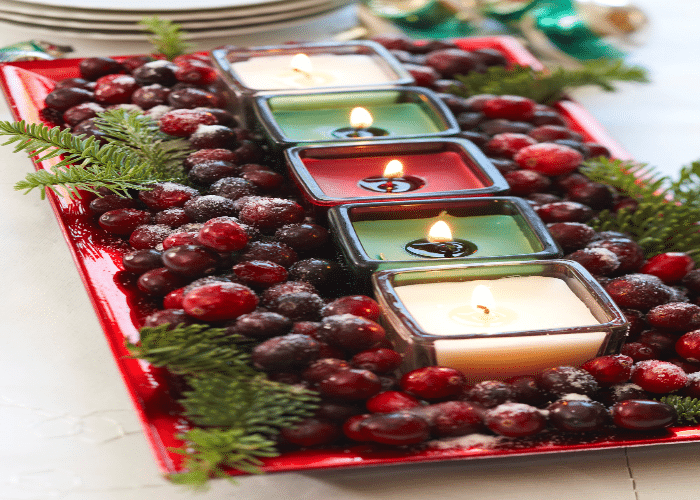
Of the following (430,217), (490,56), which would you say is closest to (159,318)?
(430,217)

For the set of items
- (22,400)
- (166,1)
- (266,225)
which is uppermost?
(166,1)

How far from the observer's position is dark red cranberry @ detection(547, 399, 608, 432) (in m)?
0.48

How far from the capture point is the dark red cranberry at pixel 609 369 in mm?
518

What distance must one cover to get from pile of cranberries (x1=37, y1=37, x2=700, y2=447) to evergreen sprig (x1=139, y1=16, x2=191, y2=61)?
0.12m

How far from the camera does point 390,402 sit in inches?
18.9

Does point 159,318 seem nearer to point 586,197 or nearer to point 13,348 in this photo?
point 13,348

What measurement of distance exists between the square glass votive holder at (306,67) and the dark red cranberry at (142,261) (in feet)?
0.95

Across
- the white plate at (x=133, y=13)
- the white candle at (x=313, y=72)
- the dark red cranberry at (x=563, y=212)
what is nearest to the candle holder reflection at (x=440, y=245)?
the dark red cranberry at (x=563, y=212)

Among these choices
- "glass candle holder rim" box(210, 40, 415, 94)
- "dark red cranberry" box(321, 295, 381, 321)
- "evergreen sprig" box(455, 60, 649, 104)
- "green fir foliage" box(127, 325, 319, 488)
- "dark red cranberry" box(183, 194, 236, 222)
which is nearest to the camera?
"green fir foliage" box(127, 325, 319, 488)

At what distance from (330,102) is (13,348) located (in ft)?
1.38

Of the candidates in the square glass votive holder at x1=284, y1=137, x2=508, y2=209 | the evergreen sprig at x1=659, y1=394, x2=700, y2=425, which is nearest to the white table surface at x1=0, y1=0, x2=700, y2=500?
the evergreen sprig at x1=659, y1=394, x2=700, y2=425

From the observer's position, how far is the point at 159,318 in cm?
52

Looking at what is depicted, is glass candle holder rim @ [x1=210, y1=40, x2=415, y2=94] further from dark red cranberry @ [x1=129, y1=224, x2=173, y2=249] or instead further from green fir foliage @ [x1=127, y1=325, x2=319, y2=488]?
green fir foliage @ [x1=127, y1=325, x2=319, y2=488]

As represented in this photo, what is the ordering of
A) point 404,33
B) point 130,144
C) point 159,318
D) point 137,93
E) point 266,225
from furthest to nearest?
point 404,33 < point 137,93 < point 130,144 < point 266,225 < point 159,318
